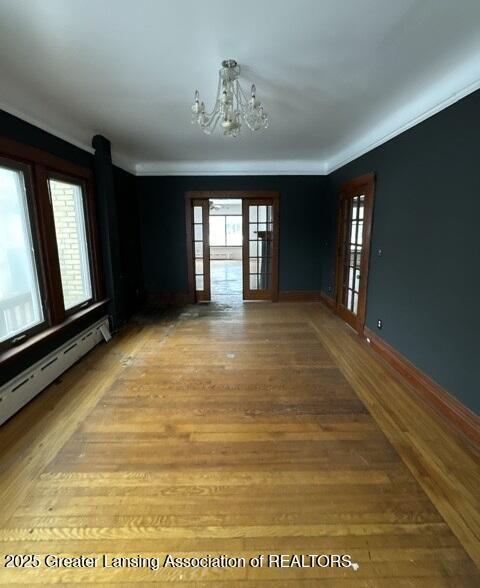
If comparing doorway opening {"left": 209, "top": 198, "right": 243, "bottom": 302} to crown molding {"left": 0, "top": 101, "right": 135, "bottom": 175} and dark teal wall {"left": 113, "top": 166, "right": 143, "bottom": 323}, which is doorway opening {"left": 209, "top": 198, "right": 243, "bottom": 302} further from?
crown molding {"left": 0, "top": 101, "right": 135, "bottom": 175}

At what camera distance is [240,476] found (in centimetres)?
179

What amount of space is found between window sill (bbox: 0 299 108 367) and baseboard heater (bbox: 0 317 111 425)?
Answer: 0.16 meters

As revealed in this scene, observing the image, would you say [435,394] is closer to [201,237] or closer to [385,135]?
[385,135]

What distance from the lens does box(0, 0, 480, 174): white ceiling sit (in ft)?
5.25

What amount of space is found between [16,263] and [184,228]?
3282 mm

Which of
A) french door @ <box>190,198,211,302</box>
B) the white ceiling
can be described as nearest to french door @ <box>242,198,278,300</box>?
french door @ <box>190,198,211,302</box>

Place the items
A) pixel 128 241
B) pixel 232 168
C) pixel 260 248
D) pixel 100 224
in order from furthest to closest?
pixel 260 248
pixel 232 168
pixel 128 241
pixel 100 224

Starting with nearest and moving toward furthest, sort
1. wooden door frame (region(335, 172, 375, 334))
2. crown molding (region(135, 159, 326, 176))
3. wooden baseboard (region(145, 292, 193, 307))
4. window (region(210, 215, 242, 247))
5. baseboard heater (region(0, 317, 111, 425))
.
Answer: baseboard heater (region(0, 317, 111, 425)) → wooden door frame (region(335, 172, 375, 334)) → crown molding (region(135, 159, 326, 176)) → wooden baseboard (region(145, 292, 193, 307)) → window (region(210, 215, 242, 247))

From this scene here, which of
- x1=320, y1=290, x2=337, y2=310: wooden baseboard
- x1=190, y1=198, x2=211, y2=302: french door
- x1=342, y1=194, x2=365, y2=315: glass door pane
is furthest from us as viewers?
x1=190, y1=198, x2=211, y2=302: french door

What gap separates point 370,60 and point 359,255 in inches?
96.6

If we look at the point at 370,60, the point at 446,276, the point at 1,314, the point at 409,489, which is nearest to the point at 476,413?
the point at 409,489

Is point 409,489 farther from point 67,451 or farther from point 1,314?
point 1,314

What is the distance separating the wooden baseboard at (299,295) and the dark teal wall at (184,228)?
8 cm

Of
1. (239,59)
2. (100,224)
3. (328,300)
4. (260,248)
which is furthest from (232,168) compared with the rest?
(239,59)
